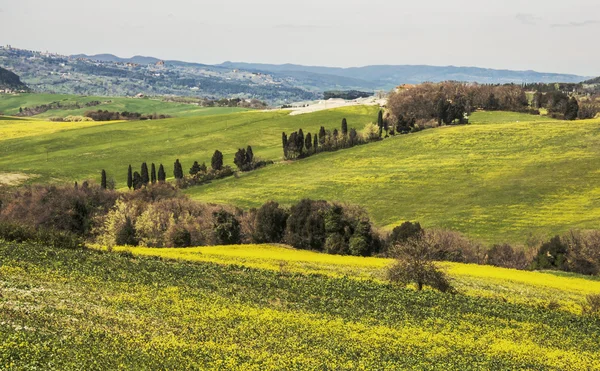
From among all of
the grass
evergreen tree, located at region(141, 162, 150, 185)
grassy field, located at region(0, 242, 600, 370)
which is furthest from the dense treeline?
evergreen tree, located at region(141, 162, 150, 185)

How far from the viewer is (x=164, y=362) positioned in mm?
24859

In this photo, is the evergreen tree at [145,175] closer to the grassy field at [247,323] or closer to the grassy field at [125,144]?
the grassy field at [125,144]

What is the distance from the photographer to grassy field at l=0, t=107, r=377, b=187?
477 feet

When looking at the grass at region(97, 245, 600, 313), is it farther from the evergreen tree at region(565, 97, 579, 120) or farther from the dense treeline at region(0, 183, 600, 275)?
the evergreen tree at region(565, 97, 579, 120)

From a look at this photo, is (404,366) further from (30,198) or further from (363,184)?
(363,184)

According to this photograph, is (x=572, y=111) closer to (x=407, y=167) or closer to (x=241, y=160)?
(x=407, y=167)

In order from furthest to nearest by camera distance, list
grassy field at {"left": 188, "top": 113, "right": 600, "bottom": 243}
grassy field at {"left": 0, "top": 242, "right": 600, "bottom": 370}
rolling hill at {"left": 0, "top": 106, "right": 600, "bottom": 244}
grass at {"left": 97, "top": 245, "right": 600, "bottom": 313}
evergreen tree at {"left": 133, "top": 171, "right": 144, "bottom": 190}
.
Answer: evergreen tree at {"left": 133, "top": 171, "right": 144, "bottom": 190}, rolling hill at {"left": 0, "top": 106, "right": 600, "bottom": 244}, grassy field at {"left": 188, "top": 113, "right": 600, "bottom": 243}, grass at {"left": 97, "top": 245, "right": 600, "bottom": 313}, grassy field at {"left": 0, "top": 242, "right": 600, "bottom": 370}

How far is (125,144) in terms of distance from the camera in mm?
171125

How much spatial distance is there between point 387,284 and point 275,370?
24.6 metres

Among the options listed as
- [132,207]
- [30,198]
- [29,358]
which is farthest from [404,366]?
[30,198]

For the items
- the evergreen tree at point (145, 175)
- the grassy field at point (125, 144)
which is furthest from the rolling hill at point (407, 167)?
the evergreen tree at point (145, 175)

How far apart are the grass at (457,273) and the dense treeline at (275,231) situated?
5.76 metres

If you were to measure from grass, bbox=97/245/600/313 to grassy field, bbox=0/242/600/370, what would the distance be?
3.28 meters

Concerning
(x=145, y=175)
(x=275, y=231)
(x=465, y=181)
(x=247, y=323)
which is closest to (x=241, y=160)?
(x=145, y=175)
